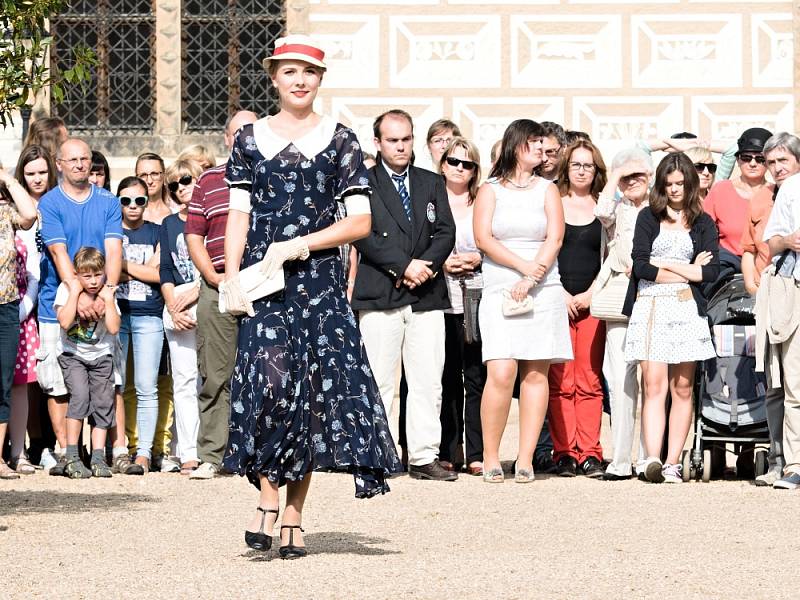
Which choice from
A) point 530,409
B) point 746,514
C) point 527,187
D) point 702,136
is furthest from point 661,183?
point 702,136

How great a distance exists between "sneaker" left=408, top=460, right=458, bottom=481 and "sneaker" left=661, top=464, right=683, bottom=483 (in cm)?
121

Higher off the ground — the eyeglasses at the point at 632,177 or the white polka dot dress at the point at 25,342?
the eyeglasses at the point at 632,177

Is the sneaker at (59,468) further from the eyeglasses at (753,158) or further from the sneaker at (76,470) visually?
the eyeglasses at (753,158)

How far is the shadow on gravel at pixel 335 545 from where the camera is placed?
7.82 meters

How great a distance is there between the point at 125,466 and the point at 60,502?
5.29 ft

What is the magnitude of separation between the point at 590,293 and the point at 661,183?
88cm

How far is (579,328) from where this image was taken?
11.6 m

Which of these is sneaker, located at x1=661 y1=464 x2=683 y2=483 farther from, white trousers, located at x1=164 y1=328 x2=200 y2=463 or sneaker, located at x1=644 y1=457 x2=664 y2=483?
white trousers, located at x1=164 y1=328 x2=200 y2=463

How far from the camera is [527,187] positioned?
36.2 ft

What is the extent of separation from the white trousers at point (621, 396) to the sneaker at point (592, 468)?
0.08 meters

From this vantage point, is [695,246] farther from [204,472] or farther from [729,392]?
[204,472]

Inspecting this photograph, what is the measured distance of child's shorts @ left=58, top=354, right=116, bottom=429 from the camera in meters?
11.4

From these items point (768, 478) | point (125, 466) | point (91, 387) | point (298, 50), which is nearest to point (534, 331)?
point (768, 478)

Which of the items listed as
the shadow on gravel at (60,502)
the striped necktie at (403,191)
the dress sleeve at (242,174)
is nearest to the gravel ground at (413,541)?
the shadow on gravel at (60,502)
